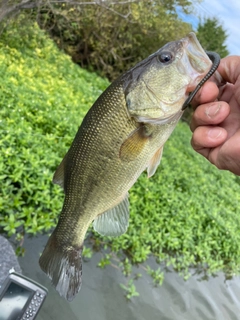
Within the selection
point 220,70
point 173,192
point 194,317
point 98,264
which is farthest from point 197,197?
point 220,70

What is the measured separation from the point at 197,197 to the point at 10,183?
4.13 m

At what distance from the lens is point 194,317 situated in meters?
4.79

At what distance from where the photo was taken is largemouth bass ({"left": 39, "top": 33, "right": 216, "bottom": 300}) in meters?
1.72

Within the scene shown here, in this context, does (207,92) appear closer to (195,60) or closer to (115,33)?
(195,60)

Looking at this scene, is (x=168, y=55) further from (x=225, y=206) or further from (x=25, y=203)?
(x=225, y=206)

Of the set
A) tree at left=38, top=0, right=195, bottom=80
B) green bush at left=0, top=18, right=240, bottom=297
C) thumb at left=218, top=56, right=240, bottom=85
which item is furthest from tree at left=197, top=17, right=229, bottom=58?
thumb at left=218, top=56, right=240, bottom=85

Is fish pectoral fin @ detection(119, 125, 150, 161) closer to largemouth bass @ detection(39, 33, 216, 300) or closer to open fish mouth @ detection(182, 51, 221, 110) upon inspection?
largemouth bass @ detection(39, 33, 216, 300)

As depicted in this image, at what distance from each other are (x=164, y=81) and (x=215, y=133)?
14.9 inches

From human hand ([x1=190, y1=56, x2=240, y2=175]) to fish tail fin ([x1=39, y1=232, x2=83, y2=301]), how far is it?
0.89 metres

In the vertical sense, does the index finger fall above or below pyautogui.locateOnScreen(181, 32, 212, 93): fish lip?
below

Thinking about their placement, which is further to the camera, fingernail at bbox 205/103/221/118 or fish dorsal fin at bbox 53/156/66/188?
fish dorsal fin at bbox 53/156/66/188

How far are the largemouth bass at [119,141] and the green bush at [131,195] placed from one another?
180cm

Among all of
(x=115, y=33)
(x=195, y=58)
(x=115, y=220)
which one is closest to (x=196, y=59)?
(x=195, y=58)

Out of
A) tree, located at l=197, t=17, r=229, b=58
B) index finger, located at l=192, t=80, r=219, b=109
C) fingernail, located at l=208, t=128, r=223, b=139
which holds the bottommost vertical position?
fingernail, located at l=208, t=128, r=223, b=139
